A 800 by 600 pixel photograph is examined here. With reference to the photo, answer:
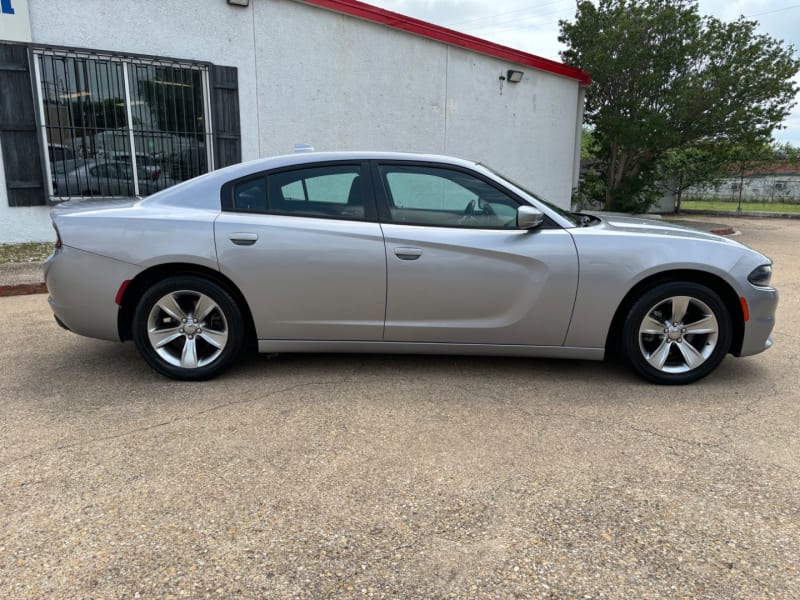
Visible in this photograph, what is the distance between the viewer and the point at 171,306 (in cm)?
397

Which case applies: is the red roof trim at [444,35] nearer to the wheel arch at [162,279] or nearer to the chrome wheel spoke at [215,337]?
the wheel arch at [162,279]

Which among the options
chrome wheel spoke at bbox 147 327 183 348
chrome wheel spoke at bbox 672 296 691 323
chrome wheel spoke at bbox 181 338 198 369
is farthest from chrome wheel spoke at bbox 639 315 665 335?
chrome wheel spoke at bbox 147 327 183 348

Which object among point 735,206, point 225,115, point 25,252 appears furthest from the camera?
point 735,206

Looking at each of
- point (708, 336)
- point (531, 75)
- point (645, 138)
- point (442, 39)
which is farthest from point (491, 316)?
point (645, 138)

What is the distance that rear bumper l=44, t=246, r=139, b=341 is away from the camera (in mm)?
3908

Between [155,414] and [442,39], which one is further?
[442,39]

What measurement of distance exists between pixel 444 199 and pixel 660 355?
5.87 ft

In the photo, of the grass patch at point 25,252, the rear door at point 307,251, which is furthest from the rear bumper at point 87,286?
the grass patch at point 25,252

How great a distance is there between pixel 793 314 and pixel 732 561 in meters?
4.83

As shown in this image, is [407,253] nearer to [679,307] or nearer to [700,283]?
[679,307]

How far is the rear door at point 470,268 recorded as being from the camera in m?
3.88

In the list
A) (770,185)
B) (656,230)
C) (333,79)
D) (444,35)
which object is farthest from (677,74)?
(770,185)

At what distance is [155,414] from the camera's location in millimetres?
3531

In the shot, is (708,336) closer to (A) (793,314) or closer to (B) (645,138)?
(A) (793,314)
